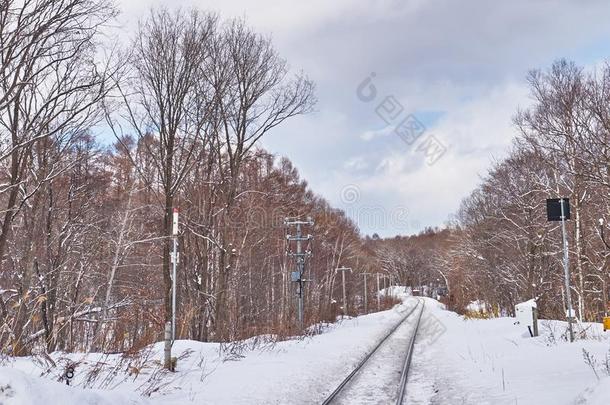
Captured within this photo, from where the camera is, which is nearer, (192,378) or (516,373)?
(192,378)

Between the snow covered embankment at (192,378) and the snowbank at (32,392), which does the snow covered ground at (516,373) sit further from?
the snowbank at (32,392)

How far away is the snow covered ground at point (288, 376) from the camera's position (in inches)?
226

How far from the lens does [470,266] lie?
134ft

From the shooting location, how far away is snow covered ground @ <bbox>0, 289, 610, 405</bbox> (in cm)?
573

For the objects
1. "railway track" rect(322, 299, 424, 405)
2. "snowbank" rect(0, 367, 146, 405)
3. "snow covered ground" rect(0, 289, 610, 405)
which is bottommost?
"railway track" rect(322, 299, 424, 405)

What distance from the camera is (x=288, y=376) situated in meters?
9.89

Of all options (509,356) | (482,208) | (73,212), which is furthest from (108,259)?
(482,208)

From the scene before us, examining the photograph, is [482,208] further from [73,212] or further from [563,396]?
[563,396]

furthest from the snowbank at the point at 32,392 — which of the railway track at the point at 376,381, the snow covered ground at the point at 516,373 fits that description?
the snow covered ground at the point at 516,373

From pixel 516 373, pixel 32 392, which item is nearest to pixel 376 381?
pixel 516 373

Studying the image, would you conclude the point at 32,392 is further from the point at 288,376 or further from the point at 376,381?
the point at 376,381

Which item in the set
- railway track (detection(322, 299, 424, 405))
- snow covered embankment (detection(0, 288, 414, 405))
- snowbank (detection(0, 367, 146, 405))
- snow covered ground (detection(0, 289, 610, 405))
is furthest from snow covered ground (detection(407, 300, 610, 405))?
snowbank (detection(0, 367, 146, 405))

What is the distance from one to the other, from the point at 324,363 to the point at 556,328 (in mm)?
8156

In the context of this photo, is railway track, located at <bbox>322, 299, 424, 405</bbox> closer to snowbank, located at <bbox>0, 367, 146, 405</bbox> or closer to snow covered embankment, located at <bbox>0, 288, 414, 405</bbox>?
snow covered embankment, located at <bbox>0, 288, 414, 405</bbox>
